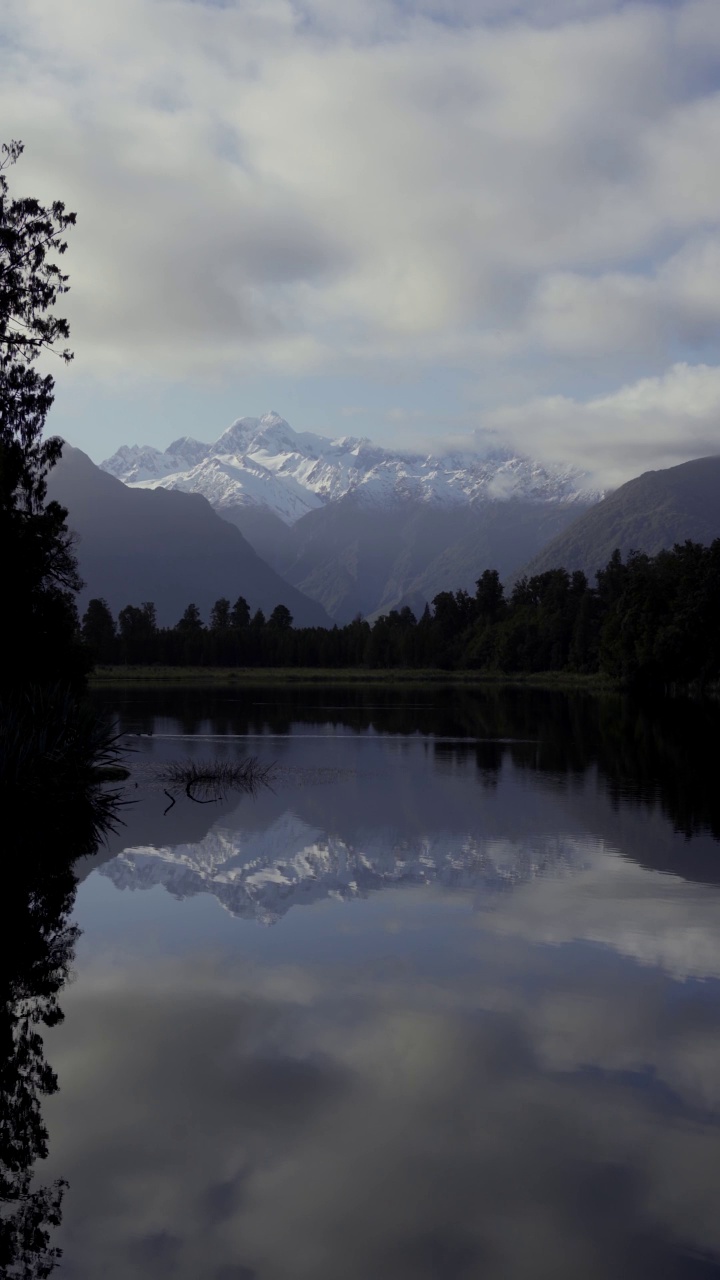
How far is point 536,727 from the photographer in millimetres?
64062

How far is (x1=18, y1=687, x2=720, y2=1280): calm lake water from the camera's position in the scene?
7578 mm

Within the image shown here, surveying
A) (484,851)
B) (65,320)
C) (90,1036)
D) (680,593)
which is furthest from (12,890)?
(680,593)

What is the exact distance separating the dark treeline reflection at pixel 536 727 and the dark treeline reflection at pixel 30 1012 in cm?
1374

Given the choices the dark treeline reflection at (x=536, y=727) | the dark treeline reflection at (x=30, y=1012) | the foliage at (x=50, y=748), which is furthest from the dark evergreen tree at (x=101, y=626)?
the dark treeline reflection at (x=30, y=1012)

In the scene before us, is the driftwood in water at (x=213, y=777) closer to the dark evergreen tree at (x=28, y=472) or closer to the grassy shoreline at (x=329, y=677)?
the dark evergreen tree at (x=28, y=472)

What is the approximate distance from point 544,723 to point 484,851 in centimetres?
4536

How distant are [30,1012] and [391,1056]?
3.75 metres

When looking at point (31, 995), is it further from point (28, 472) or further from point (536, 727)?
point (536, 727)

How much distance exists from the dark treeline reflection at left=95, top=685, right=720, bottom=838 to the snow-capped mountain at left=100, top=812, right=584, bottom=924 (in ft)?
17.2

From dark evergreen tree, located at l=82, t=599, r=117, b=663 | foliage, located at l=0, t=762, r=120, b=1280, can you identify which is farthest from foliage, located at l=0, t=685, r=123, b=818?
dark evergreen tree, located at l=82, t=599, r=117, b=663

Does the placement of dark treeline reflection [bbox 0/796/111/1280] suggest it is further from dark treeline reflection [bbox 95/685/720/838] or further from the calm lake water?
dark treeline reflection [bbox 95/685/720/838]

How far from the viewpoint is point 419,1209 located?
310 inches

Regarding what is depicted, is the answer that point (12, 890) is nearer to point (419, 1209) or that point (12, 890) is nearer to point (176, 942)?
point (176, 942)

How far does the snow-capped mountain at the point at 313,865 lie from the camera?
18984mm
